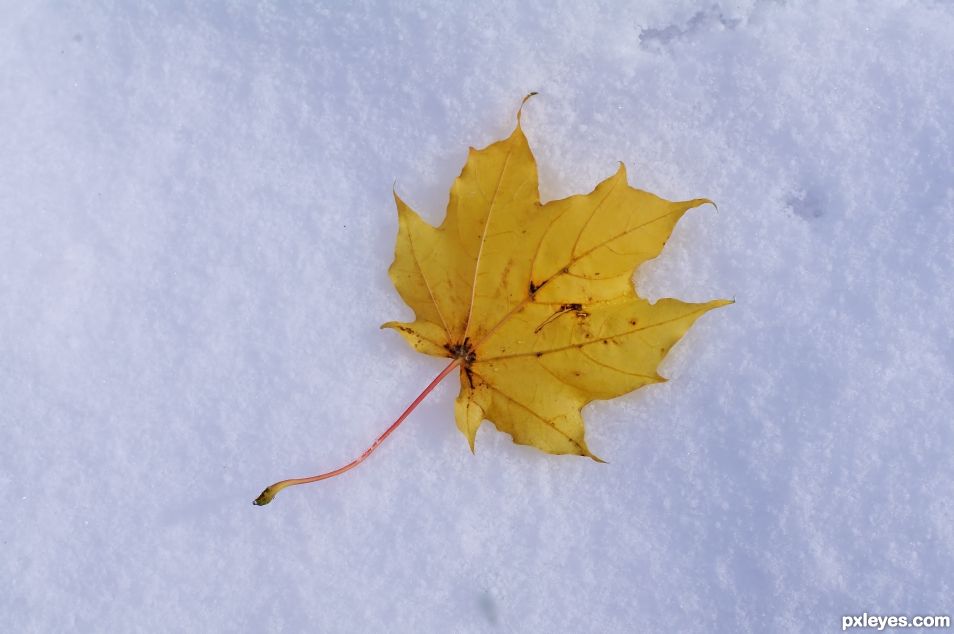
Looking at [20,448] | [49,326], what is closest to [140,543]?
[20,448]

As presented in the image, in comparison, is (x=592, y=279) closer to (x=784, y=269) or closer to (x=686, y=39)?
(x=784, y=269)

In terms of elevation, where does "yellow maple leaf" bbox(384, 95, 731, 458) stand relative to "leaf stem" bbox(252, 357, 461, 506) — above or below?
above

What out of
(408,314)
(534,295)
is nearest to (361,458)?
(408,314)

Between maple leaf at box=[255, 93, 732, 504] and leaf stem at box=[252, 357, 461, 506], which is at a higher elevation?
maple leaf at box=[255, 93, 732, 504]

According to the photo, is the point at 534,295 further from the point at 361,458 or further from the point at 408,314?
the point at 361,458

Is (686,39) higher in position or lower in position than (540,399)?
higher
